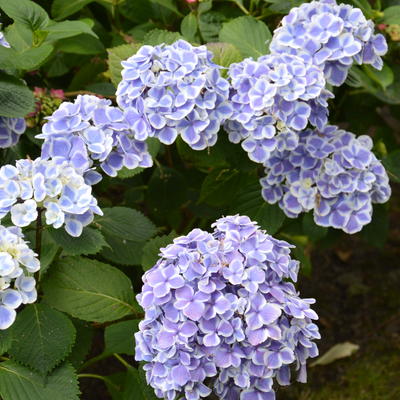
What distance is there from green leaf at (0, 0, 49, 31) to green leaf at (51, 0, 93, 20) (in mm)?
250

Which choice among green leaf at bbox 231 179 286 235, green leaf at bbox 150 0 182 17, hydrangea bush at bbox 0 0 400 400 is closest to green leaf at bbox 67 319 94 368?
hydrangea bush at bbox 0 0 400 400

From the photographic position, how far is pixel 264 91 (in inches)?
64.3

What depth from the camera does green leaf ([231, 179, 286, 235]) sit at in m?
1.95

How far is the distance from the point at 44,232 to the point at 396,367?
145cm

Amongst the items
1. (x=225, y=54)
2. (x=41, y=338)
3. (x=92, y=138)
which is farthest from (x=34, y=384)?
(x=225, y=54)

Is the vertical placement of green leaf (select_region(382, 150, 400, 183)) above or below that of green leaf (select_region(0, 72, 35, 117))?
below

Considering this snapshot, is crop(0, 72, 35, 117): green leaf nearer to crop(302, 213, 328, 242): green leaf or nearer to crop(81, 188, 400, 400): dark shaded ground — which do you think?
crop(302, 213, 328, 242): green leaf

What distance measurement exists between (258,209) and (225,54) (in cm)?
40

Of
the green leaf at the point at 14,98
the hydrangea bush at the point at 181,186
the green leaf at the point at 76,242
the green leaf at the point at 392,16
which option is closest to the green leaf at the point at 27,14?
the hydrangea bush at the point at 181,186

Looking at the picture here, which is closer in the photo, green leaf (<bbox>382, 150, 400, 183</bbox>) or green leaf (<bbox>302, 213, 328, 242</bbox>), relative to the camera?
green leaf (<bbox>302, 213, 328, 242</bbox>)

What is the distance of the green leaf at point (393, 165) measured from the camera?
2.10 metres

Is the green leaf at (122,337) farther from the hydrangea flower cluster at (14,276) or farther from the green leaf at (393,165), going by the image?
the green leaf at (393,165)

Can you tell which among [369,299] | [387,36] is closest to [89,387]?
[369,299]

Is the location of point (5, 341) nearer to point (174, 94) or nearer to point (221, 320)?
point (221, 320)
